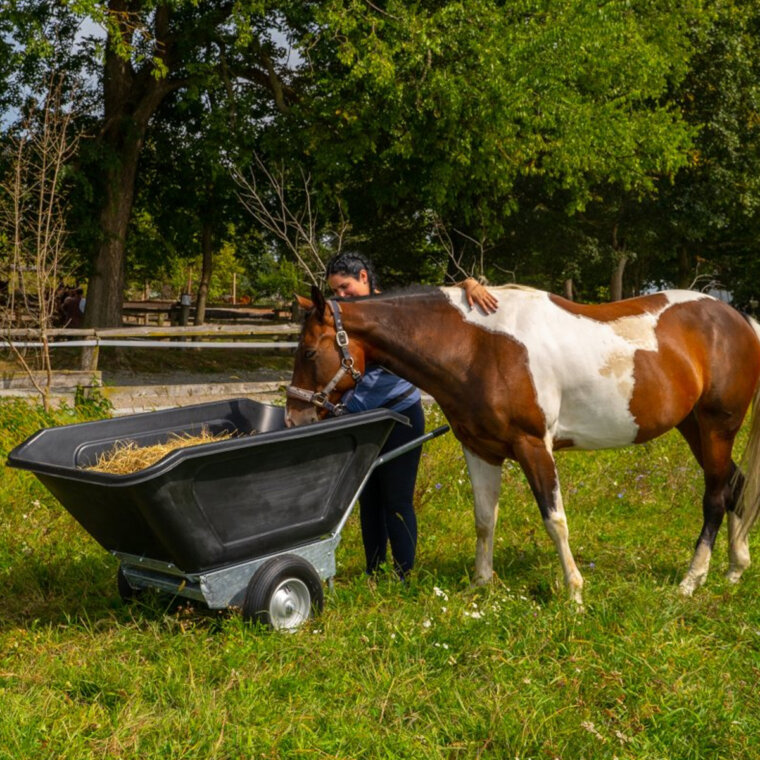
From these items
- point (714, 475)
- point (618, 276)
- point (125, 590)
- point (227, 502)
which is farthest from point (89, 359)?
point (618, 276)

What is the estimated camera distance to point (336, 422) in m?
3.62

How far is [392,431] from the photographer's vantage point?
177 inches

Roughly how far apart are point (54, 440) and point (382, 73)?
368 inches

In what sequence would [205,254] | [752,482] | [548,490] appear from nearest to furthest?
1. [548,490]
2. [752,482]
3. [205,254]

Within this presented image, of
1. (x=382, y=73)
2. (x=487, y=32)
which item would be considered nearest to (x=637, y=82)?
(x=487, y=32)

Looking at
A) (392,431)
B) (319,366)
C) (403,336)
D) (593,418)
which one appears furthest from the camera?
(392,431)

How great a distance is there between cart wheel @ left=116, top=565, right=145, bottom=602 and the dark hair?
1.79 m

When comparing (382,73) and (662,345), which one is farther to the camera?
(382,73)

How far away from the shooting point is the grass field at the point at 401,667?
2902mm

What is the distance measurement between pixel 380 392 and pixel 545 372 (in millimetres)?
816

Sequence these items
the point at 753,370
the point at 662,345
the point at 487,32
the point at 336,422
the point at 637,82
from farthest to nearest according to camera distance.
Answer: the point at 637,82, the point at 487,32, the point at 753,370, the point at 662,345, the point at 336,422

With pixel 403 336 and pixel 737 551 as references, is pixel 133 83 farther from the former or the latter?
pixel 737 551

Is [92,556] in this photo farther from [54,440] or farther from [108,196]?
[108,196]

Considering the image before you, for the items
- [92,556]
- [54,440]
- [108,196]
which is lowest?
[92,556]
